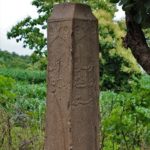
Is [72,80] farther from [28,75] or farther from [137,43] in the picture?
[28,75]

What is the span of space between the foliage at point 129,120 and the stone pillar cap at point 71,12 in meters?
1.29

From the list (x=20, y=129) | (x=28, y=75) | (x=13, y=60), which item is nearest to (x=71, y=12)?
(x=20, y=129)

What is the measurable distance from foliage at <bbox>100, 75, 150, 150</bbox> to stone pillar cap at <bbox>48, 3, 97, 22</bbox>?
1291 mm

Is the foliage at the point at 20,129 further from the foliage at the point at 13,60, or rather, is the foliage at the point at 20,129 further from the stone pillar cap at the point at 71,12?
the foliage at the point at 13,60

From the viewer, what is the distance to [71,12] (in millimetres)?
3549

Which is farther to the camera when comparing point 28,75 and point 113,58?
point 28,75

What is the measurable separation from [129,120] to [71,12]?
167 centimetres

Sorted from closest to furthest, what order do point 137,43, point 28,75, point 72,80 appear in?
point 72,80
point 137,43
point 28,75

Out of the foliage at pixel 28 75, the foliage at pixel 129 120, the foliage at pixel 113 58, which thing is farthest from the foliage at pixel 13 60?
the foliage at pixel 129 120

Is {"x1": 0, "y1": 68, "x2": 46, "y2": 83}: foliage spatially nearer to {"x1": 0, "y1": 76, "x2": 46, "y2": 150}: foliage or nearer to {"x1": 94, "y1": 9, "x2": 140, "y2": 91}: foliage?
{"x1": 94, "y1": 9, "x2": 140, "y2": 91}: foliage

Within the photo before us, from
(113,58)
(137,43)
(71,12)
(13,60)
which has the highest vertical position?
(13,60)

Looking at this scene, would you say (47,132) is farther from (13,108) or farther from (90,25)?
(13,108)

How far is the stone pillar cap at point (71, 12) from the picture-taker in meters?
3.54

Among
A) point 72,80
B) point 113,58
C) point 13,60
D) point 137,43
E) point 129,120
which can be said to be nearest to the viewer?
point 72,80
